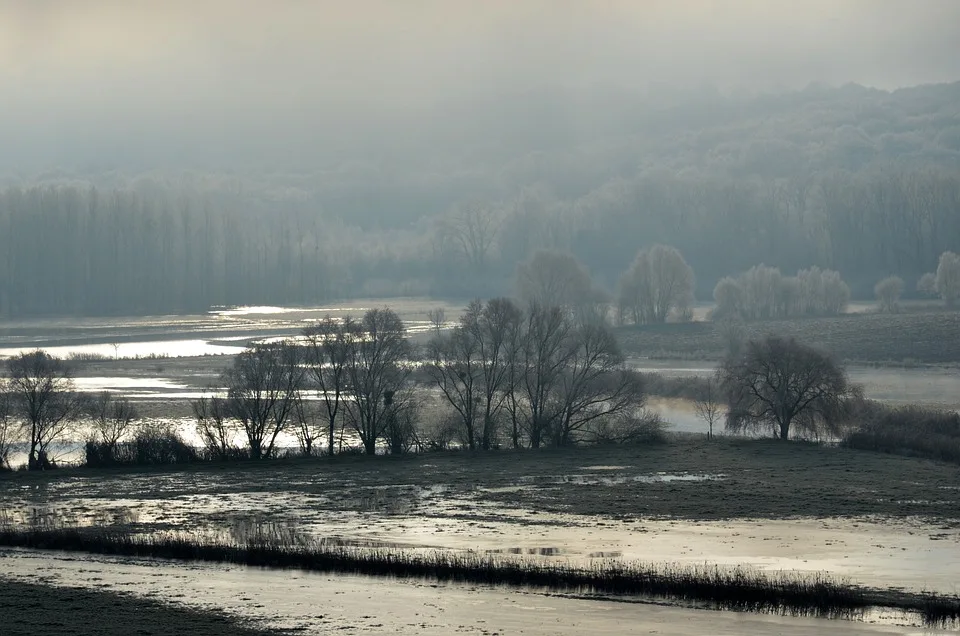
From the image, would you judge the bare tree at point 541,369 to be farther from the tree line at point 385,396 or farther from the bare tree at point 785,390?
the bare tree at point 785,390

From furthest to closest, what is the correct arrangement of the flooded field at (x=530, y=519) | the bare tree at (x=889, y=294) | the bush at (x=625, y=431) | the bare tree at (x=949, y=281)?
the bare tree at (x=949, y=281) < the bare tree at (x=889, y=294) < the bush at (x=625, y=431) < the flooded field at (x=530, y=519)

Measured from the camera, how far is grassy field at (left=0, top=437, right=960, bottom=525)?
42.3 metres

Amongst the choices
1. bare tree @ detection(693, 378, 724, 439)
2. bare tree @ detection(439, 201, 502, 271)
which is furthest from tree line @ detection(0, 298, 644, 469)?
bare tree @ detection(439, 201, 502, 271)

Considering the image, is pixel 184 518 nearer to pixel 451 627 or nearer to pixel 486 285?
pixel 451 627

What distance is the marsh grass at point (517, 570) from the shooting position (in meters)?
27.9

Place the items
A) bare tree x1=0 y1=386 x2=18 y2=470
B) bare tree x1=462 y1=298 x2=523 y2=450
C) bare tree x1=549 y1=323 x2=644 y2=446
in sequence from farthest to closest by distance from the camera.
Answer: bare tree x1=462 y1=298 x2=523 y2=450 → bare tree x1=549 y1=323 x2=644 y2=446 → bare tree x1=0 y1=386 x2=18 y2=470

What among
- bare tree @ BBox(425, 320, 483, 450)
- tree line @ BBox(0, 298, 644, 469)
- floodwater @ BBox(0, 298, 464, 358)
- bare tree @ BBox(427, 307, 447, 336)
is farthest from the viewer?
floodwater @ BBox(0, 298, 464, 358)

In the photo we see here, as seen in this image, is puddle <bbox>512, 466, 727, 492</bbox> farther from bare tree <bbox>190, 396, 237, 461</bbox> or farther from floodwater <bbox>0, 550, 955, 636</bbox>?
floodwater <bbox>0, 550, 955, 636</bbox>

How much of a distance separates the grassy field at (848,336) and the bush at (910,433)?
31922 mm

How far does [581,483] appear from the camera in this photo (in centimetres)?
4831

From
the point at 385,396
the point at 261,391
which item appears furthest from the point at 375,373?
the point at 261,391

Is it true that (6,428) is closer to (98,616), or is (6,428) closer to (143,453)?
(143,453)

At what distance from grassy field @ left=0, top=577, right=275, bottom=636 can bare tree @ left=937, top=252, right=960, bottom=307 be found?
11992cm

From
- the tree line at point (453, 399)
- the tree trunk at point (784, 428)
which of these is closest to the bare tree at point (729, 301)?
the tree line at point (453, 399)
